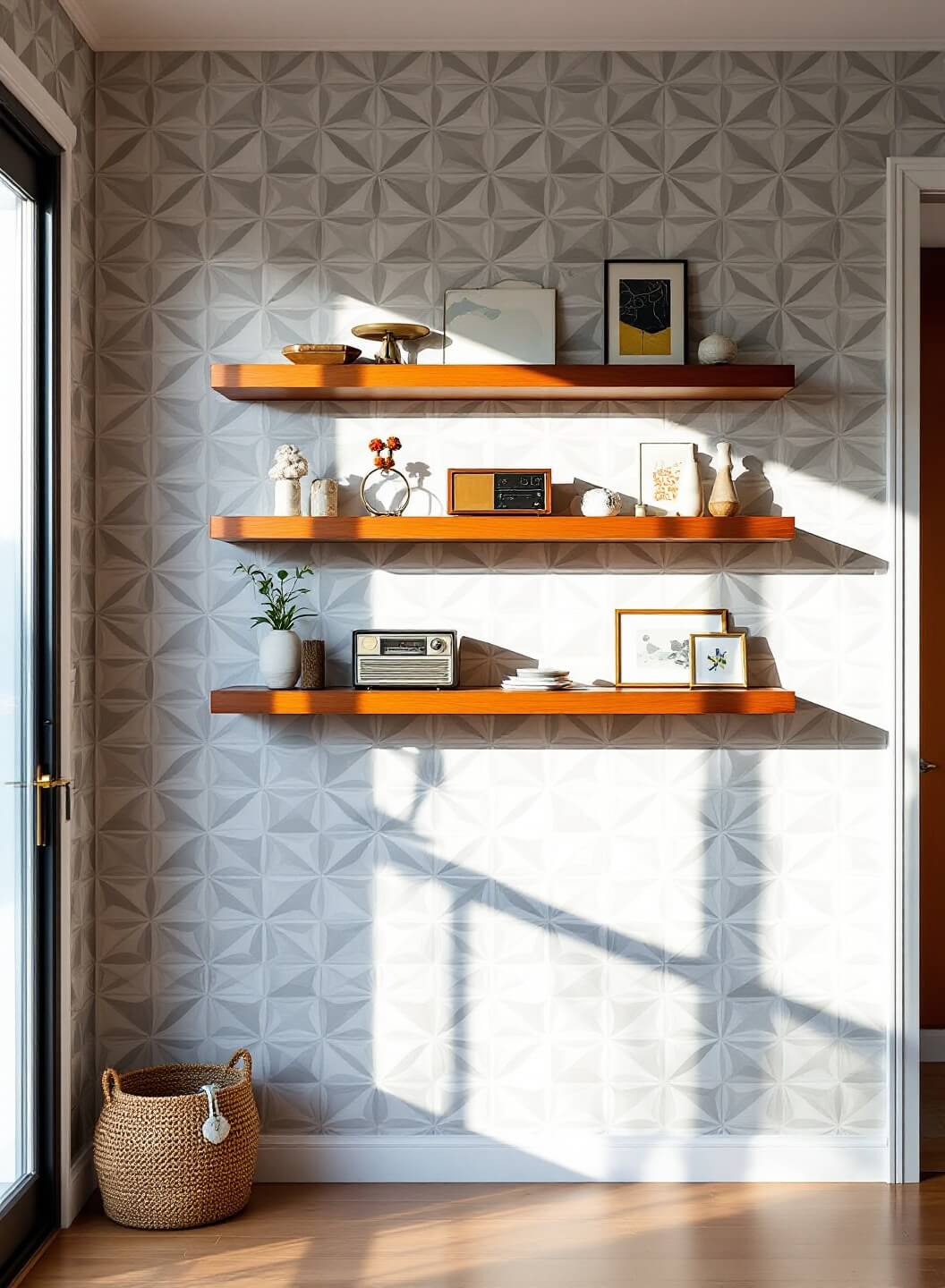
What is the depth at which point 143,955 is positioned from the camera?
316 cm

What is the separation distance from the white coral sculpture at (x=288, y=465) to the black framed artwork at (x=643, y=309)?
81 centimetres

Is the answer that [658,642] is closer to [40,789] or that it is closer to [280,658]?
[280,658]

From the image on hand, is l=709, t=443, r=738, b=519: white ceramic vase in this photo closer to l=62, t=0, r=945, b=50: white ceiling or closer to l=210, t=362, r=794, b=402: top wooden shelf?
l=210, t=362, r=794, b=402: top wooden shelf

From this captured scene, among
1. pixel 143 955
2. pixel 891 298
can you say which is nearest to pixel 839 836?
pixel 891 298

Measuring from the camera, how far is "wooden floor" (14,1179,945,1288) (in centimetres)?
263

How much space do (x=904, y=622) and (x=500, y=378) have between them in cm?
119

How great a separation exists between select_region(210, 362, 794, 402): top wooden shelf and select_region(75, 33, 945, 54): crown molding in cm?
83

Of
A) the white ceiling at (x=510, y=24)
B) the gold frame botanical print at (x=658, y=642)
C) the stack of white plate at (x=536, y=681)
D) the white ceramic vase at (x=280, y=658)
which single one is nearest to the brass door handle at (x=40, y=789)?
the white ceramic vase at (x=280, y=658)

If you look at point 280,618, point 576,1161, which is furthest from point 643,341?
point 576,1161

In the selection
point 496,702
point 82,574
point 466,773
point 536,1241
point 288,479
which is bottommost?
point 536,1241

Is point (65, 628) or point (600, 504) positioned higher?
point (600, 504)

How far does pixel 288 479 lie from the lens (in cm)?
307

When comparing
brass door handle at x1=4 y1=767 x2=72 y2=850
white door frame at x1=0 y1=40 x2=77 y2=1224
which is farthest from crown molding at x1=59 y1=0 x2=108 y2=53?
brass door handle at x1=4 y1=767 x2=72 y2=850

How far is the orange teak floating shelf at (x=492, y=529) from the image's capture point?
9.79ft
